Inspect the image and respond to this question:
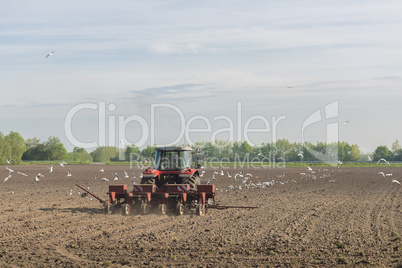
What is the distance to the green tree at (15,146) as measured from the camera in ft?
357

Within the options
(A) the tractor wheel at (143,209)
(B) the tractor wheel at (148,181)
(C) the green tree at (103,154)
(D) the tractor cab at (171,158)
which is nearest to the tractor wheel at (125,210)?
A: (A) the tractor wheel at (143,209)

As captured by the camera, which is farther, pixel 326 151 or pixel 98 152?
pixel 98 152

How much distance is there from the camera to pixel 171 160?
19.6m

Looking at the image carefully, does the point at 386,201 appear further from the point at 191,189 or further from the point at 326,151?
the point at 326,151

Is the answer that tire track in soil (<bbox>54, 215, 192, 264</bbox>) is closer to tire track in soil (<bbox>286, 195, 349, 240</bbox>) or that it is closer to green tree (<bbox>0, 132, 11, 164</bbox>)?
tire track in soil (<bbox>286, 195, 349, 240</bbox>)

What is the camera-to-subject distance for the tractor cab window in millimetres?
19516

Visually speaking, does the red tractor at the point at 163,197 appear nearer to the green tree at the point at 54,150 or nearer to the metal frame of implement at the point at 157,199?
the metal frame of implement at the point at 157,199

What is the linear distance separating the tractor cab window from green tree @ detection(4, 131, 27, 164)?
95.3 m

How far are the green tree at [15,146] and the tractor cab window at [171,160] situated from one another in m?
95.3

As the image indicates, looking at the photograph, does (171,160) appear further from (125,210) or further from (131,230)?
(131,230)

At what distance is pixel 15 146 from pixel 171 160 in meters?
100

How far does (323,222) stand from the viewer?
15406 millimetres

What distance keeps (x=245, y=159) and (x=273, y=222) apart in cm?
12792

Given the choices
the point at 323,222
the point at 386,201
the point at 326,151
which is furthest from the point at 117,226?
the point at 326,151
